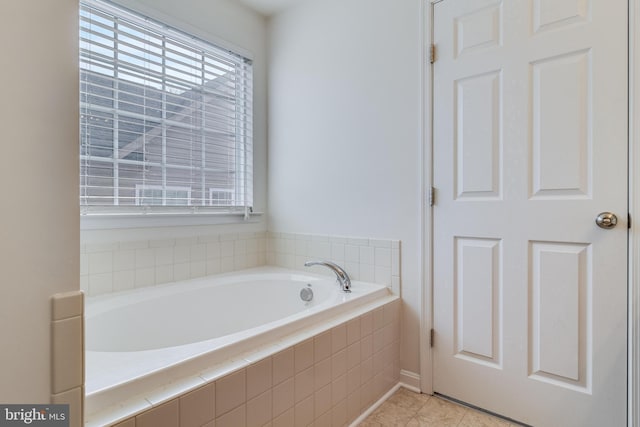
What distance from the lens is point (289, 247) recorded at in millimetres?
2447

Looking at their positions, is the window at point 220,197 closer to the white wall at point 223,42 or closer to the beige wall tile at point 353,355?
the white wall at point 223,42

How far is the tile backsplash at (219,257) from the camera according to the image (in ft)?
5.71

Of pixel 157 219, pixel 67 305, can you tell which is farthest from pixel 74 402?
pixel 157 219

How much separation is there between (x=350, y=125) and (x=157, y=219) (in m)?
1.32

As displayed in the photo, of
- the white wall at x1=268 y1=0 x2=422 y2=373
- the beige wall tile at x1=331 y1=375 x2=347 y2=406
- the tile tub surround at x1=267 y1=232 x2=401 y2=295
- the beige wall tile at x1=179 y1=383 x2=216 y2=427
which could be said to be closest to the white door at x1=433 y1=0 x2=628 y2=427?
the white wall at x1=268 y1=0 x2=422 y2=373

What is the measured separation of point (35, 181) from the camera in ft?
2.06

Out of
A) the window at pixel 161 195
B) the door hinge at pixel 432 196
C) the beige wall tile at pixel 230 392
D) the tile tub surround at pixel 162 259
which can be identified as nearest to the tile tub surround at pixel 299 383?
the beige wall tile at pixel 230 392

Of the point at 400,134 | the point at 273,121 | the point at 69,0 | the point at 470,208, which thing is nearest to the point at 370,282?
the point at 470,208

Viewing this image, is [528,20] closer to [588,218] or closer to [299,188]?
[588,218]

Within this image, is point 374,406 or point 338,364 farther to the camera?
point 374,406

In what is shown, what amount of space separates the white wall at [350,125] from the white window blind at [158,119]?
309mm

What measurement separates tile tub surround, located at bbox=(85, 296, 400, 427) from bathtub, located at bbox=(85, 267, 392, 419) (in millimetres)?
25

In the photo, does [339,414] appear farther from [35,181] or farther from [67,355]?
[35,181]

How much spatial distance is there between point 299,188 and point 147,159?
0.99 m
